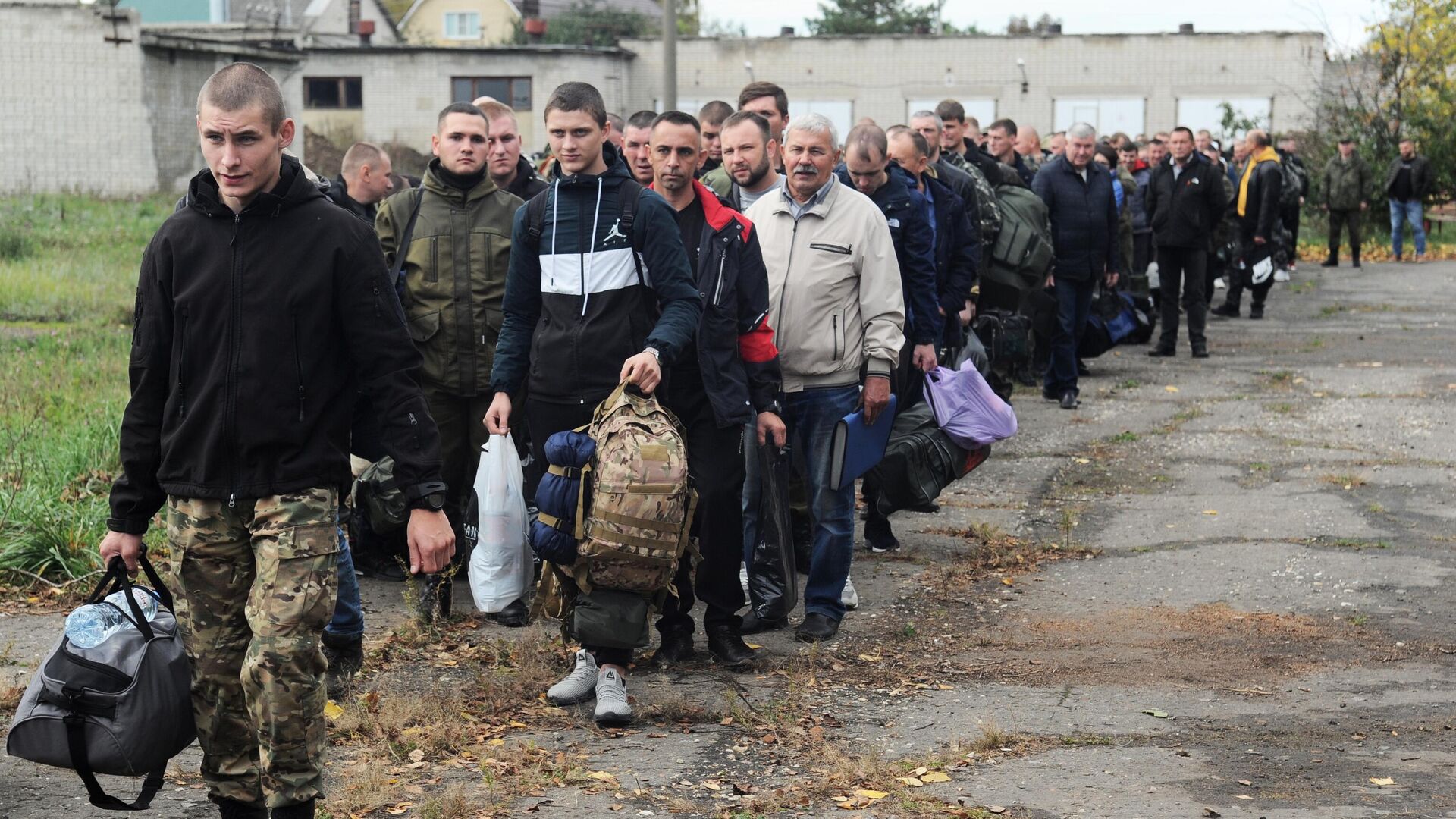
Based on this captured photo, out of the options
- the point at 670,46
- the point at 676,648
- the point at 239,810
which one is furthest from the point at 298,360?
the point at 670,46

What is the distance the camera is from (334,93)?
49.4 meters

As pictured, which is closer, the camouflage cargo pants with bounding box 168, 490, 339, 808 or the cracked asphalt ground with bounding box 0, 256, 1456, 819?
the camouflage cargo pants with bounding box 168, 490, 339, 808

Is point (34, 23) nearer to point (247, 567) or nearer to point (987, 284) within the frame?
point (987, 284)

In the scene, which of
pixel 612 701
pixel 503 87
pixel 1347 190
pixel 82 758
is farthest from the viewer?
pixel 503 87

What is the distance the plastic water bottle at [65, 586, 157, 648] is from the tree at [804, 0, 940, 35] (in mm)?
75619

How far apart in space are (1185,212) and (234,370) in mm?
11967

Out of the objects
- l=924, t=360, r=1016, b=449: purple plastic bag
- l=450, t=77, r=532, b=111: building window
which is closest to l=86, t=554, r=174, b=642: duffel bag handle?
l=924, t=360, r=1016, b=449: purple plastic bag

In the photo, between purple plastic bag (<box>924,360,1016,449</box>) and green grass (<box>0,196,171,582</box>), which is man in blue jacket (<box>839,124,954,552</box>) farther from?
green grass (<box>0,196,171,582</box>)

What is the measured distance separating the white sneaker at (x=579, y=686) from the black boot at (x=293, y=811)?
63.8 inches

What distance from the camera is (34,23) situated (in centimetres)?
3300

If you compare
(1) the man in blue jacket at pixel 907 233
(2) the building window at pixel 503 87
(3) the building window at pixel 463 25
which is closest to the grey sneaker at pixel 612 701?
(1) the man in blue jacket at pixel 907 233

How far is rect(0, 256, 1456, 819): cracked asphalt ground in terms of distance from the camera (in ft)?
15.7

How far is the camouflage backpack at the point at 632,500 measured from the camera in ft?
17.3

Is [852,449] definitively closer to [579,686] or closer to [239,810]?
[579,686]
